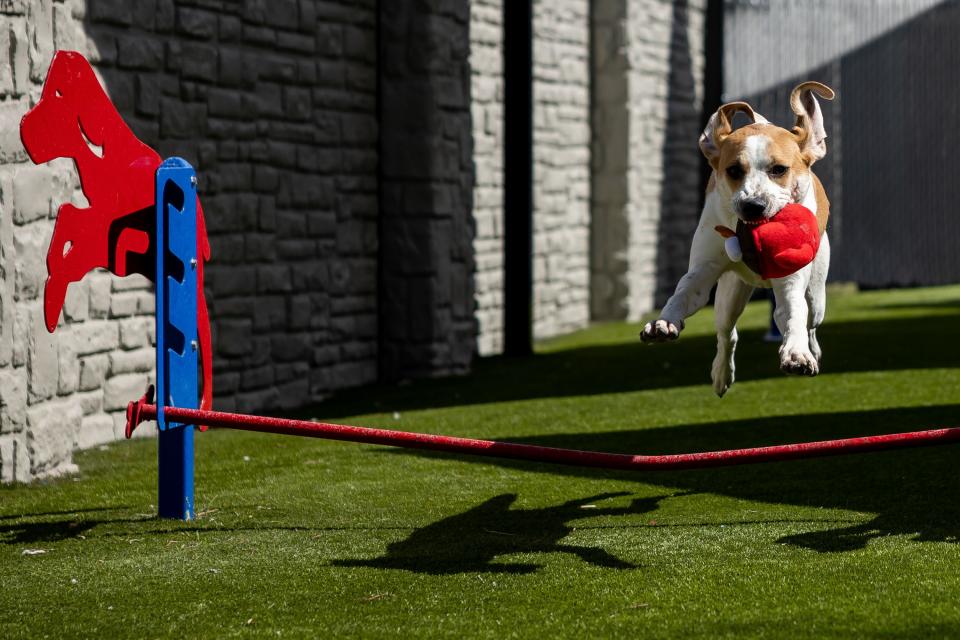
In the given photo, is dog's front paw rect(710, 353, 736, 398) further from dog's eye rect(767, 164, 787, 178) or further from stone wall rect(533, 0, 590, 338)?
stone wall rect(533, 0, 590, 338)

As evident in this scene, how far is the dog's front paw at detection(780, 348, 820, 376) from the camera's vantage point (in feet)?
9.41

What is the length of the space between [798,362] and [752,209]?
0.34 m

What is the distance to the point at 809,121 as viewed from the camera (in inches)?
119

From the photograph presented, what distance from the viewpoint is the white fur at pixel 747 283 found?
2885mm

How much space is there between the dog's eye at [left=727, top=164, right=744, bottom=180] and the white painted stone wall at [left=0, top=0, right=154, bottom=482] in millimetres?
3410

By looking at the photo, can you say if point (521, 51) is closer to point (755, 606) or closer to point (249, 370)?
point (249, 370)

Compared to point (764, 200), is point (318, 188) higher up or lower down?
higher up

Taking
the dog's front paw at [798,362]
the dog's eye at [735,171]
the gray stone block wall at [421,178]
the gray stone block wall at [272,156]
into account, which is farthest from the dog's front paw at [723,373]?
the gray stone block wall at [421,178]

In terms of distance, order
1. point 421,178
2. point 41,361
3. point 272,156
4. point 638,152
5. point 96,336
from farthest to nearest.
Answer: point 638,152 → point 421,178 → point 272,156 → point 96,336 → point 41,361

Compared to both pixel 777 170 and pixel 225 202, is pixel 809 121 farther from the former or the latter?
pixel 225 202

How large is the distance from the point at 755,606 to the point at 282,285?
180 inches

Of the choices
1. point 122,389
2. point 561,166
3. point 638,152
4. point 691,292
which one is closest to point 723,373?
point 691,292

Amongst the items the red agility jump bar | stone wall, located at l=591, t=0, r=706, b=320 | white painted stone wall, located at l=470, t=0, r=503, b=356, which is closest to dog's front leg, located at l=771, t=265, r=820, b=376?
the red agility jump bar

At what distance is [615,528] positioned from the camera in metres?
4.54
